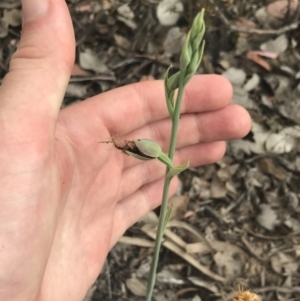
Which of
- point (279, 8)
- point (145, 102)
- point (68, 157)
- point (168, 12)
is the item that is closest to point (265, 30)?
point (279, 8)

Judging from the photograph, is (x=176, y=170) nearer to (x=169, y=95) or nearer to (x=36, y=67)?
(x=169, y=95)

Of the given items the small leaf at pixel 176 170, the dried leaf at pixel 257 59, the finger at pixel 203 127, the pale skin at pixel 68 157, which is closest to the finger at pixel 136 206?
the pale skin at pixel 68 157

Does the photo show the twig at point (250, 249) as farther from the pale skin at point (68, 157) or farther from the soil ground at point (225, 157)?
the pale skin at point (68, 157)

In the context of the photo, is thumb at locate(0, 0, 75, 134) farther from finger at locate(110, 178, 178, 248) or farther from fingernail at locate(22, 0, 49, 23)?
finger at locate(110, 178, 178, 248)

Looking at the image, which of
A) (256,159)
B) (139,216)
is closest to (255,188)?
(256,159)

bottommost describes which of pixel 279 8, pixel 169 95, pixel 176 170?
pixel 279 8

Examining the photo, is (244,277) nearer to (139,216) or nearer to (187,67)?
(139,216)
